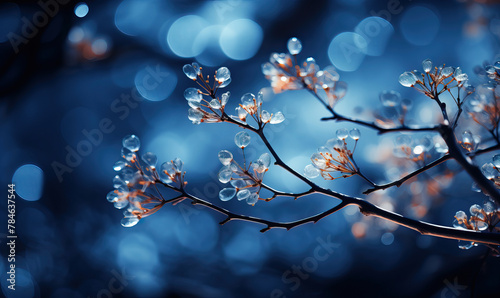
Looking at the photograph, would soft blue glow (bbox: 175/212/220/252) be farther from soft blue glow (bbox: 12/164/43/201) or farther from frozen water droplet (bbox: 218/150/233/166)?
frozen water droplet (bbox: 218/150/233/166)

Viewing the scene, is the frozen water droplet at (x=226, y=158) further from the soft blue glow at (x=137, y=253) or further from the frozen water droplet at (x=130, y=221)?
the soft blue glow at (x=137, y=253)

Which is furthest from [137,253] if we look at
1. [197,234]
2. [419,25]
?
[419,25]

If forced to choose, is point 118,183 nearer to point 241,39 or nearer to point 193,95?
point 193,95

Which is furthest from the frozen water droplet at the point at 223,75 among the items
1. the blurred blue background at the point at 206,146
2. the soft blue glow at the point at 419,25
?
the soft blue glow at the point at 419,25

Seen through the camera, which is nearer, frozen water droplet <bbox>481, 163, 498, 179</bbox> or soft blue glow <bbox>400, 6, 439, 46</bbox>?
frozen water droplet <bbox>481, 163, 498, 179</bbox>

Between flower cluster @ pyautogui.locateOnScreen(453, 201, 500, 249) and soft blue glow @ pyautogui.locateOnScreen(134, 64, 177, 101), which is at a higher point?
A: soft blue glow @ pyautogui.locateOnScreen(134, 64, 177, 101)

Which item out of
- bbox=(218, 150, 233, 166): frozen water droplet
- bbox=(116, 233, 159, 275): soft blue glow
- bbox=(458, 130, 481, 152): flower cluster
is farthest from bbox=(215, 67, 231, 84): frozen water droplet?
bbox=(116, 233, 159, 275): soft blue glow
